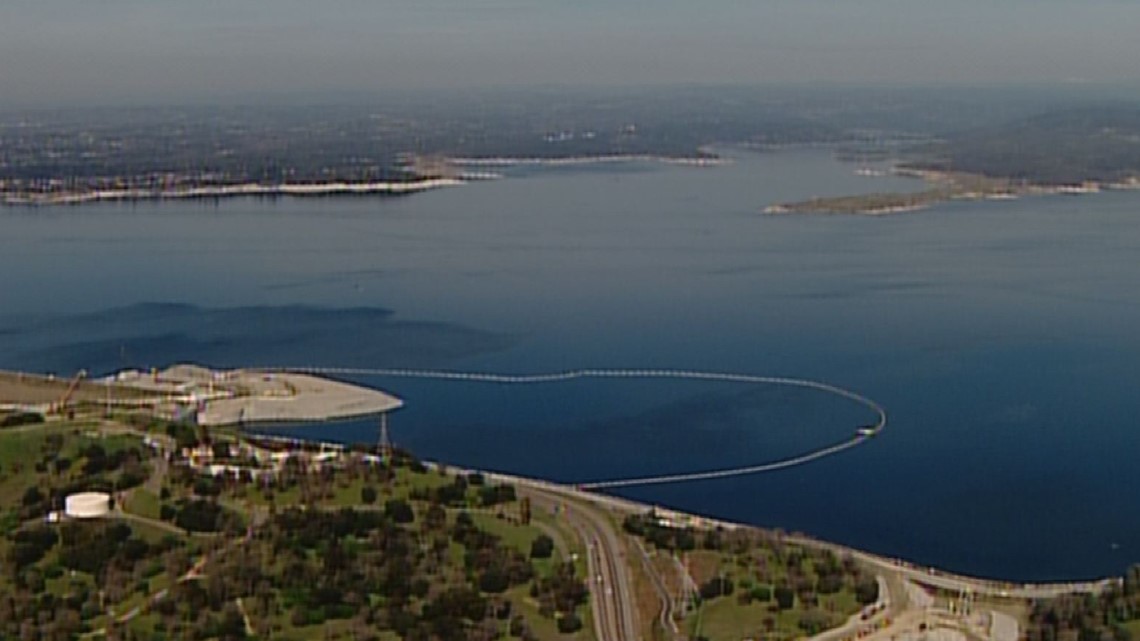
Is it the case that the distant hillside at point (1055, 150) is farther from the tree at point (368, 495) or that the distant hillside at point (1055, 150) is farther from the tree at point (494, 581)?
the tree at point (494, 581)

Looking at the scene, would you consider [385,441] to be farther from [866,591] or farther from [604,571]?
[866,591]

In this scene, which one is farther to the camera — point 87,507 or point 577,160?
point 577,160

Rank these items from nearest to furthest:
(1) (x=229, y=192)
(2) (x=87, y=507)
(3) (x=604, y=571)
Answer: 1. (3) (x=604, y=571)
2. (2) (x=87, y=507)
3. (1) (x=229, y=192)

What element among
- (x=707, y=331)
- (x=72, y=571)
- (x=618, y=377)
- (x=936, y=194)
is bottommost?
(x=618, y=377)

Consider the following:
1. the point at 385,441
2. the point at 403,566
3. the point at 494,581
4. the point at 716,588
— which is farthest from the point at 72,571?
the point at 385,441

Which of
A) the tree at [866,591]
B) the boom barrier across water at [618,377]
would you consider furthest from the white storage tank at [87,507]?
the boom barrier across water at [618,377]

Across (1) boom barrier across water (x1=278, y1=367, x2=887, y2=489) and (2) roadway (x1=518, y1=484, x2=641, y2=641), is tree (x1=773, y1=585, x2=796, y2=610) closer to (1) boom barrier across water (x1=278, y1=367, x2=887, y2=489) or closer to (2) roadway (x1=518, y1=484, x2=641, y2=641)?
(2) roadway (x1=518, y1=484, x2=641, y2=641)
